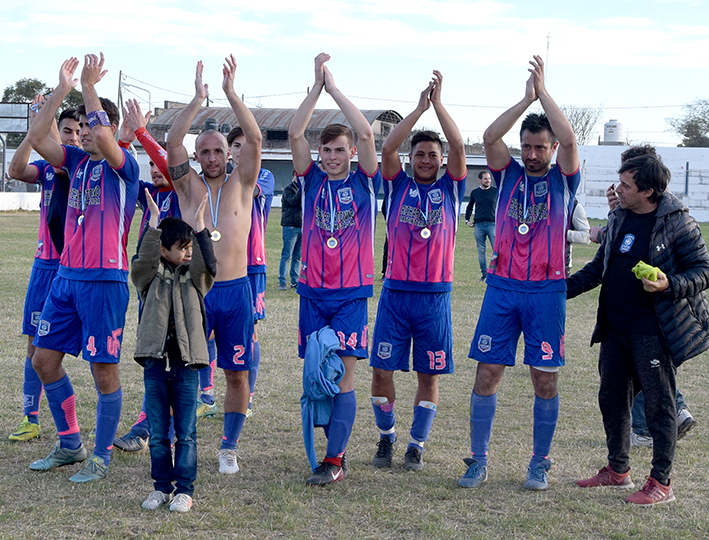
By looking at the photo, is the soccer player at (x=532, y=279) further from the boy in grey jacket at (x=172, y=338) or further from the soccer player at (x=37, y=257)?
the soccer player at (x=37, y=257)

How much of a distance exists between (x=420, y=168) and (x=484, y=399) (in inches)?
66.3

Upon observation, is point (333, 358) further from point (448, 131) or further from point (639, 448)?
point (639, 448)

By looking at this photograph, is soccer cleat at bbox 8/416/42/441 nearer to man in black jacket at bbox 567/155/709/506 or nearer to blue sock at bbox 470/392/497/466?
blue sock at bbox 470/392/497/466

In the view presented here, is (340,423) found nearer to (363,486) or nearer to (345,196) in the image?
(363,486)

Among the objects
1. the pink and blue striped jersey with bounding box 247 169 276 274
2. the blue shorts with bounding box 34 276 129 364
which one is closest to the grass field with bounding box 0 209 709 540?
the blue shorts with bounding box 34 276 129 364

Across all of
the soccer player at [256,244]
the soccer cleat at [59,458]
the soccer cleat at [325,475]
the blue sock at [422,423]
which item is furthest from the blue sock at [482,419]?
the soccer cleat at [59,458]

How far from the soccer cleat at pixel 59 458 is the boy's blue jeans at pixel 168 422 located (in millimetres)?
1006

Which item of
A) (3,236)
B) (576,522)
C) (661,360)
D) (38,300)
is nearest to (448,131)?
(661,360)

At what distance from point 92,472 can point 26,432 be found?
1.05 metres

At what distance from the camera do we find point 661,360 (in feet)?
15.2

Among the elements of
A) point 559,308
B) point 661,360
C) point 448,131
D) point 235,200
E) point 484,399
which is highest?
point 448,131

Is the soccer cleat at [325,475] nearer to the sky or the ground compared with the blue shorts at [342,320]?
nearer to the ground

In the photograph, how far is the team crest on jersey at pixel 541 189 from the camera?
489 cm

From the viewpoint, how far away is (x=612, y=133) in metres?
44.0
